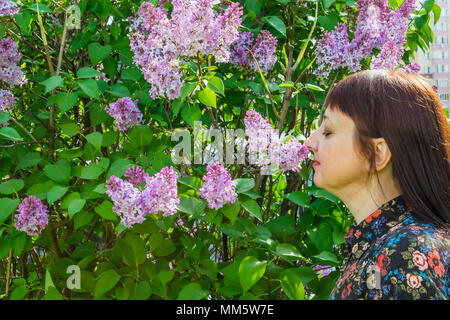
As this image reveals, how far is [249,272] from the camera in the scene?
124 centimetres

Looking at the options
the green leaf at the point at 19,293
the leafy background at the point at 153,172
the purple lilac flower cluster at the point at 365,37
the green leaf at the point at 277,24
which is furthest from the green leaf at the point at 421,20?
the green leaf at the point at 19,293

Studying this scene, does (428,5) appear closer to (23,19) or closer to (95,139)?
(95,139)

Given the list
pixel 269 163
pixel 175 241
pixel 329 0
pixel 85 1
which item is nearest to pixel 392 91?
pixel 269 163

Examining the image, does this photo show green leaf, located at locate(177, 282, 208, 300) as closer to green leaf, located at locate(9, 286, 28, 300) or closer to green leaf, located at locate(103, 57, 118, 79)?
green leaf, located at locate(9, 286, 28, 300)

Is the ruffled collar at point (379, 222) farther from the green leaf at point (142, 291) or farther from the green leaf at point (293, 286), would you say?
the green leaf at point (142, 291)

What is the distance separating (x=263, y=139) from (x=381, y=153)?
1.28ft

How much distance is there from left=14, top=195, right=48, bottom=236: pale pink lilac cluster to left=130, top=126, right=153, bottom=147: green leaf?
1.01 ft

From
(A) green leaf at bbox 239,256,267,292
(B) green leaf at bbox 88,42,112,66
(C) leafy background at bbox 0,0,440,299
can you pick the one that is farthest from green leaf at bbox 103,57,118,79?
(A) green leaf at bbox 239,256,267,292

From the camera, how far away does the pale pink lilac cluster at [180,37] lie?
4.04 feet

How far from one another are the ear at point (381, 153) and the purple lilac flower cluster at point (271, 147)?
13.0 inches

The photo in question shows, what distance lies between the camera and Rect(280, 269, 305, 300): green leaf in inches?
49.6

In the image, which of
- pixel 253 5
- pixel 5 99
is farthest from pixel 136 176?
pixel 253 5
